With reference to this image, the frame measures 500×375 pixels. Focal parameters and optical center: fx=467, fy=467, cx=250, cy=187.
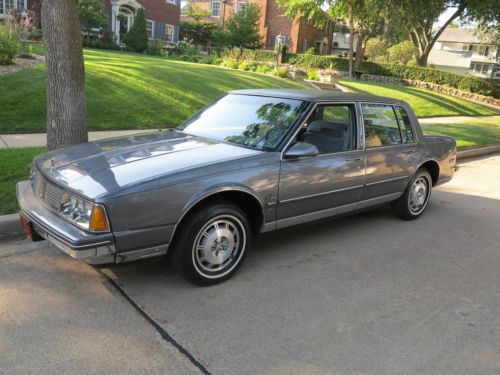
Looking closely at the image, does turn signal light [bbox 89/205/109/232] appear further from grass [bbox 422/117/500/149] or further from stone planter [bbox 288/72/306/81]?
stone planter [bbox 288/72/306/81]

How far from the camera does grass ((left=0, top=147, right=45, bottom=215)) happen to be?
5.01 meters

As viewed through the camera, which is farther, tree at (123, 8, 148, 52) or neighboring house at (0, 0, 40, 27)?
tree at (123, 8, 148, 52)

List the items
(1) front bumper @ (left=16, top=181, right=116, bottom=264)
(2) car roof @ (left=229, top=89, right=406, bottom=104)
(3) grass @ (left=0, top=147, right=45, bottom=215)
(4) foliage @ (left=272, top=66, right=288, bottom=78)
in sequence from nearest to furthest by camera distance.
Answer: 1. (1) front bumper @ (left=16, top=181, right=116, bottom=264)
2. (2) car roof @ (left=229, top=89, right=406, bottom=104)
3. (3) grass @ (left=0, top=147, right=45, bottom=215)
4. (4) foliage @ (left=272, top=66, right=288, bottom=78)

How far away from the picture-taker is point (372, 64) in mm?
33188

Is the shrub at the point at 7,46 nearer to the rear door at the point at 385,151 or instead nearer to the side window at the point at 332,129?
the side window at the point at 332,129

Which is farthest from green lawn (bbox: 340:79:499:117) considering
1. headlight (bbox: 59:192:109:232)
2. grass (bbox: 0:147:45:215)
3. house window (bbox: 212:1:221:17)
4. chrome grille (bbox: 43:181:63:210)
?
house window (bbox: 212:1:221:17)

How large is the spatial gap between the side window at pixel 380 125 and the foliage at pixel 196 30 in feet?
127

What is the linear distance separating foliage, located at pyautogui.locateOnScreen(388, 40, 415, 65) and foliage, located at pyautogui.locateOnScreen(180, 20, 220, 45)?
19415 millimetres

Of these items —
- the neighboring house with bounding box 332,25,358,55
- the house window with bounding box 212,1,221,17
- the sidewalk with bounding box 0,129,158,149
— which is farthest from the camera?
the neighboring house with bounding box 332,25,358,55

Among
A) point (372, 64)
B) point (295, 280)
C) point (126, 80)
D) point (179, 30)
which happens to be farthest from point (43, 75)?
point (179, 30)

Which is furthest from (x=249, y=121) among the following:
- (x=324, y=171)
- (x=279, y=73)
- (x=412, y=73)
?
(x=412, y=73)

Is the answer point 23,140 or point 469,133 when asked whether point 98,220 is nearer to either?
point 23,140

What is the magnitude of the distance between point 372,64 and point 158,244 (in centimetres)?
3243

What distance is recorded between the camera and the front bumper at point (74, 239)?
323 cm
